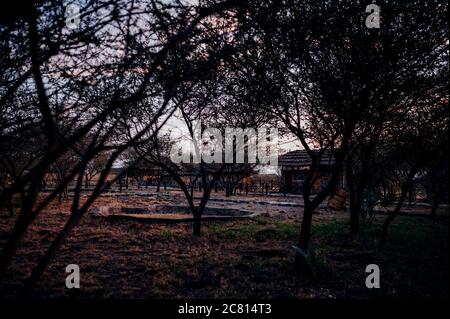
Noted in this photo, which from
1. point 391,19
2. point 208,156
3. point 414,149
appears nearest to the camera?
point 391,19

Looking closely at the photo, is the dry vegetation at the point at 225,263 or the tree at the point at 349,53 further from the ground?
the tree at the point at 349,53

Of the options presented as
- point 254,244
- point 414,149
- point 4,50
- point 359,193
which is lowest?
point 254,244

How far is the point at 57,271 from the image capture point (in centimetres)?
552

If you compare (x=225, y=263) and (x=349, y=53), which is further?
(x=225, y=263)

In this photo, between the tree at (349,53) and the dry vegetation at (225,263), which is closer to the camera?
the dry vegetation at (225,263)

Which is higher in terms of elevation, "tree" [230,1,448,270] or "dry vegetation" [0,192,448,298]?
"tree" [230,1,448,270]

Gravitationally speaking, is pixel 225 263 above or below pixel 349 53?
below

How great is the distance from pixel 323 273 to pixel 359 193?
500 centimetres

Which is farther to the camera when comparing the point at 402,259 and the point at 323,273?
the point at 402,259

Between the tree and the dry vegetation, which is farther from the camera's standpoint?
the tree
